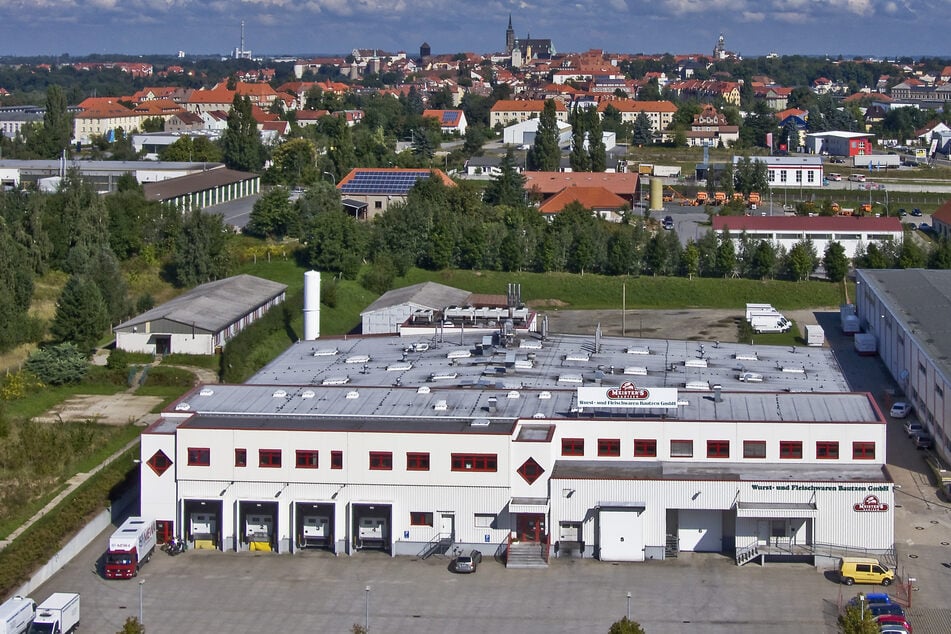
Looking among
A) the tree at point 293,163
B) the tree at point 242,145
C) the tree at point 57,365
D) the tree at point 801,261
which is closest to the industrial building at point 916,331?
the tree at point 801,261

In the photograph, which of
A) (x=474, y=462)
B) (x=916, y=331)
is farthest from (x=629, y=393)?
(x=916, y=331)

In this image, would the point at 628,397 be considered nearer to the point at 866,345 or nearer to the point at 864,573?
the point at 864,573

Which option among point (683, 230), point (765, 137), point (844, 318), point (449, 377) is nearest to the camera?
point (449, 377)

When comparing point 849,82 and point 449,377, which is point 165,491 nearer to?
point 449,377

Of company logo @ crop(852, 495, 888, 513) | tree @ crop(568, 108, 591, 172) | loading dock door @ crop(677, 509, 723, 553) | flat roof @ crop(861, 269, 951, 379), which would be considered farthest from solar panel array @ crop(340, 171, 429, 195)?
company logo @ crop(852, 495, 888, 513)

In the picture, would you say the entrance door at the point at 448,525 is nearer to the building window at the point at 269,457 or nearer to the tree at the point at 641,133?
the building window at the point at 269,457

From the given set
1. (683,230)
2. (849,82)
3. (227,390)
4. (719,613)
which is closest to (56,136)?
(683,230)
